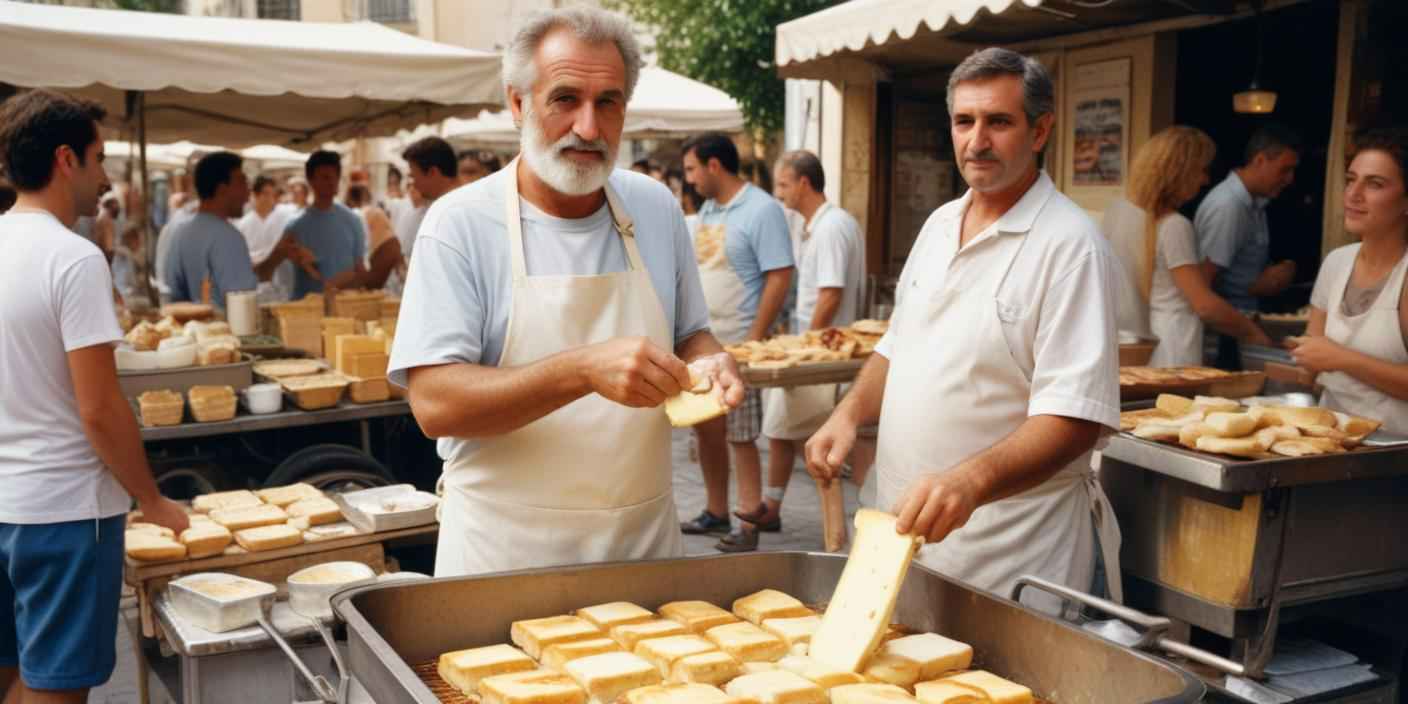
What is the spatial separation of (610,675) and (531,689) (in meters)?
0.12

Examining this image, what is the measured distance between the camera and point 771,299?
6.03m

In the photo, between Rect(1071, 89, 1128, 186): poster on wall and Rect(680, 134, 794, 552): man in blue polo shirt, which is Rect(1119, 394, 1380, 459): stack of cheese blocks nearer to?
Rect(680, 134, 794, 552): man in blue polo shirt

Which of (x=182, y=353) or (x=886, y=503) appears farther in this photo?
(x=182, y=353)

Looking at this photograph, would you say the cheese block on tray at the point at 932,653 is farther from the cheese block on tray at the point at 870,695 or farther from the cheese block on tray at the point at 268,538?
the cheese block on tray at the point at 268,538

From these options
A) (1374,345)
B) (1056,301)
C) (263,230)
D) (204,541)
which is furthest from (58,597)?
(263,230)

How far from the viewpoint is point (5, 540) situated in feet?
9.47

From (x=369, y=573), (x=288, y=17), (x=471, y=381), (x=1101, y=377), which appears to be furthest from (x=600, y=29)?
(x=288, y=17)

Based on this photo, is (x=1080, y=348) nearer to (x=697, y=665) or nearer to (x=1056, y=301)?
(x=1056, y=301)

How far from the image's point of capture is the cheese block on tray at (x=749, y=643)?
1773mm

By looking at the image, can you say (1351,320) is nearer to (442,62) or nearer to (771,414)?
(771,414)

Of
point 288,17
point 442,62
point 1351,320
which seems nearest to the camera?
point 1351,320

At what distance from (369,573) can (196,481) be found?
205 cm

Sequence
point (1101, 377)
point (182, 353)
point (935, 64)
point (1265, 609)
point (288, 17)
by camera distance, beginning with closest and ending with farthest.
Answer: point (1101, 377)
point (1265, 609)
point (182, 353)
point (935, 64)
point (288, 17)

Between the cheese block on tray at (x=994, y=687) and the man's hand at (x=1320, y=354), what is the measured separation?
221cm
